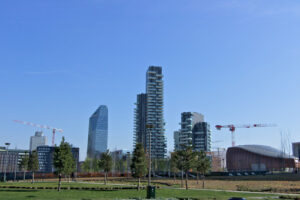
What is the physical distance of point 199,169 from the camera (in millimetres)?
67000

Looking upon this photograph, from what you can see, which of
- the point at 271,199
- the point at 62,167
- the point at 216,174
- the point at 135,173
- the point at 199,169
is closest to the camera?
the point at 271,199

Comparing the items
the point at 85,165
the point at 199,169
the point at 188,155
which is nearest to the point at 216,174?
the point at 199,169

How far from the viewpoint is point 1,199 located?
106 ft

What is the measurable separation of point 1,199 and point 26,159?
60.5 metres

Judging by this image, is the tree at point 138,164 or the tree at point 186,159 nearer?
the tree at point 138,164

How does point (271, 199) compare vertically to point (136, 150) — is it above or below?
below

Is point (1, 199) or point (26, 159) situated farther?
point (26, 159)

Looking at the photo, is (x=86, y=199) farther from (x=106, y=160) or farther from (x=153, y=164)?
(x=153, y=164)

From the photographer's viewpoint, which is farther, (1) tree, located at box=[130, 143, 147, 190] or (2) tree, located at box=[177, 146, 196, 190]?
(2) tree, located at box=[177, 146, 196, 190]

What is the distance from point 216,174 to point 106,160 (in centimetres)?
6161

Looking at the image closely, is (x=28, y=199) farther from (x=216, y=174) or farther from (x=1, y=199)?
(x=216, y=174)

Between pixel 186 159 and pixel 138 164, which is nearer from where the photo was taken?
pixel 138 164

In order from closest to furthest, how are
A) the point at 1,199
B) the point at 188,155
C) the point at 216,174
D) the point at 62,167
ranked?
the point at 1,199 < the point at 62,167 < the point at 188,155 < the point at 216,174

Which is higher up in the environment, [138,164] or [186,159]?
[186,159]
